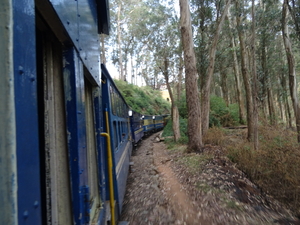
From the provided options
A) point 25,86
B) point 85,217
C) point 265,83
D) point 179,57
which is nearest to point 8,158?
point 25,86

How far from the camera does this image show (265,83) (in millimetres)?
19969

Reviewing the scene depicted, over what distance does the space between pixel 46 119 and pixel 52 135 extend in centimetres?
12

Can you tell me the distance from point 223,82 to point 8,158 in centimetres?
2693

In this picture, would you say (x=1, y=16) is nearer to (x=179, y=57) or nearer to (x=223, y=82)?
(x=179, y=57)

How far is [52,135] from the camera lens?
1.39 m

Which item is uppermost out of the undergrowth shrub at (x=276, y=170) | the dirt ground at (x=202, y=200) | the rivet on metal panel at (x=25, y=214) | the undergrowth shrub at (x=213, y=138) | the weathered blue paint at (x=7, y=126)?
the weathered blue paint at (x=7, y=126)

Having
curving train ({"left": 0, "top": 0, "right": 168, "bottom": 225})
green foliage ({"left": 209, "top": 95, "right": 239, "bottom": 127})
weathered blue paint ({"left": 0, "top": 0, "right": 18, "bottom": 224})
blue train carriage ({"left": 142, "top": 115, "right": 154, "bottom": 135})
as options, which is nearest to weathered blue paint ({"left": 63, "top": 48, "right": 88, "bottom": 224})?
curving train ({"left": 0, "top": 0, "right": 168, "bottom": 225})

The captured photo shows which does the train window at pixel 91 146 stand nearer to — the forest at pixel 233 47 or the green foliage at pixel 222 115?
the forest at pixel 233 47

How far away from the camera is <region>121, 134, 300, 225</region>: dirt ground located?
3799 mm

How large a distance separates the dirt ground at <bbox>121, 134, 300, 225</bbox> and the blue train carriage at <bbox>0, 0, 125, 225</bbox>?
2.17 m

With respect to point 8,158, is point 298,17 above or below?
above

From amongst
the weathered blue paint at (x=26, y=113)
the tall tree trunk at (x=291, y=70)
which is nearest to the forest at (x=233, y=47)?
the tall tree trunk at (x=291, y=70)

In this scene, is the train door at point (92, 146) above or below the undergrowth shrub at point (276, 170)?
above

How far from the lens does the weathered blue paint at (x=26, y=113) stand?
2.43 feet
